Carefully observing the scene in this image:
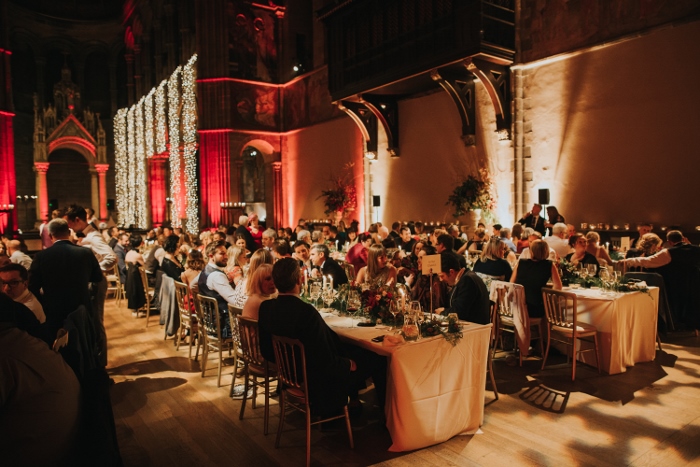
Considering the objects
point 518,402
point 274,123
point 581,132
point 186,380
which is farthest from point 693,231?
point 274,123

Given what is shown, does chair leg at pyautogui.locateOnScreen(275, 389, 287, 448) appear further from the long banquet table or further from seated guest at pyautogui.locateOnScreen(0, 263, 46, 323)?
seated guest at pyautogui.locateOnScreen(0, 263, 46, 323)

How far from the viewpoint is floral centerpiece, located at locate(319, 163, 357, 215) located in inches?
577

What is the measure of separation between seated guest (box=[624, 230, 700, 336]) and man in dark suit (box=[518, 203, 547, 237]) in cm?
285

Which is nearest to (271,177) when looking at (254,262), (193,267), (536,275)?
(193,267)

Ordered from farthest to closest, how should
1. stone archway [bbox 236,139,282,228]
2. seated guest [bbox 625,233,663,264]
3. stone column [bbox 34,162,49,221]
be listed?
stone column [bbox 34,162,49,221]
stone archway [bbox 236,139,282,228]
seated guest [bbox 625,233,663,264]

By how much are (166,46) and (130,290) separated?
15.1 metres

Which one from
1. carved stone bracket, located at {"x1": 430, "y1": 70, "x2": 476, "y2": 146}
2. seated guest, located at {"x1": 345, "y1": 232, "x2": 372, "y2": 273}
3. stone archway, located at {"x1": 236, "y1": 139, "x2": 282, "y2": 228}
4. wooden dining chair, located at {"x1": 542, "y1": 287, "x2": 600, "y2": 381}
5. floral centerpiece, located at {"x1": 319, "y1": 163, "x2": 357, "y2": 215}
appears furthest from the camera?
stone archway, located at {"x1": 236, "y1": 139, "x2": 282, "y2": 228}

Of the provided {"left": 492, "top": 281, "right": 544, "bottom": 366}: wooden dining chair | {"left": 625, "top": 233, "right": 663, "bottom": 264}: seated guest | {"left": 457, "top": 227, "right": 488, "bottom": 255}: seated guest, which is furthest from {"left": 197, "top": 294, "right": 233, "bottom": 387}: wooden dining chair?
{"left": 625, "top": 233, "right": 663, "bottom": 264}: seated guest

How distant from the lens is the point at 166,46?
20250mm

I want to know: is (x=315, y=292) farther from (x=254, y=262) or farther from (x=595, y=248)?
(x=595, y=248)

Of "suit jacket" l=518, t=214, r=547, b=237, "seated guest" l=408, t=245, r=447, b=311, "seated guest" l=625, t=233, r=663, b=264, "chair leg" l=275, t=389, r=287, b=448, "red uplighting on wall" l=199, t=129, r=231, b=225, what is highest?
"red uplighting on wall" l=199, t=129, r=231, b=225

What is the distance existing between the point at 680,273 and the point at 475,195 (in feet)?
15.7

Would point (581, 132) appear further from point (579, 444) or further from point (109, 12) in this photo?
point (109, 12)

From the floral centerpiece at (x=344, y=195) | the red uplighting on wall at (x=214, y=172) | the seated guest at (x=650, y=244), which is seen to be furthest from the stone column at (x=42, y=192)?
the seated guest at (x=650, y=244)
